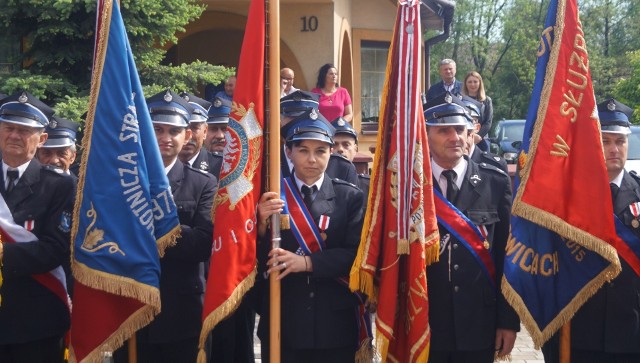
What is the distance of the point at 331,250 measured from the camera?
4668 mm

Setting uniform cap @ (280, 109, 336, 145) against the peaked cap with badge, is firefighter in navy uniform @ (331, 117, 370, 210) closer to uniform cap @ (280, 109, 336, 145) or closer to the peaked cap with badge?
uniform cap @ (280, 109, 336, 145)

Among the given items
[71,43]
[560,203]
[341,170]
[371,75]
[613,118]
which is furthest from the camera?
[371,75]

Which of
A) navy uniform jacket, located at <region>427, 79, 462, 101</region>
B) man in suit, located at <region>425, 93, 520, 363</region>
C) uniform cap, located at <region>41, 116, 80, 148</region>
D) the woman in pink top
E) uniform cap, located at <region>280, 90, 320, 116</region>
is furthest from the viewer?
the woman in pink top

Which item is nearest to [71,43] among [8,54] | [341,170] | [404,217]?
[8,54]

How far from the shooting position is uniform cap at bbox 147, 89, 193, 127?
17.2 ft

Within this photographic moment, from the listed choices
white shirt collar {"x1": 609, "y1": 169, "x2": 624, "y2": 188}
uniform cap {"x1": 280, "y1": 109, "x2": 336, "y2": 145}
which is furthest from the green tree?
white shirt collar {"x1": 609, "y1": 169, "x2": 624, "y2": 188}

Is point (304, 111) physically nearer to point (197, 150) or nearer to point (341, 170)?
point (341, 170)

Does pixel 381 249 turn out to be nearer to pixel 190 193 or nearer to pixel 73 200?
pixel 190 193

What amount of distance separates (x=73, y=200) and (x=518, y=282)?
265 cm

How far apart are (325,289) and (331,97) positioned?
6.29m

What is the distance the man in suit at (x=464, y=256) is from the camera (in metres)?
4.69

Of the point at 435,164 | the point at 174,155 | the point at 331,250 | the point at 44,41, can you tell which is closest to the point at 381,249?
the point at 331,250

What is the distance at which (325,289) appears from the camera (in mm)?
4746

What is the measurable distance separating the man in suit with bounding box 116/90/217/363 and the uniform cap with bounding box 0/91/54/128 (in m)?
0.67
